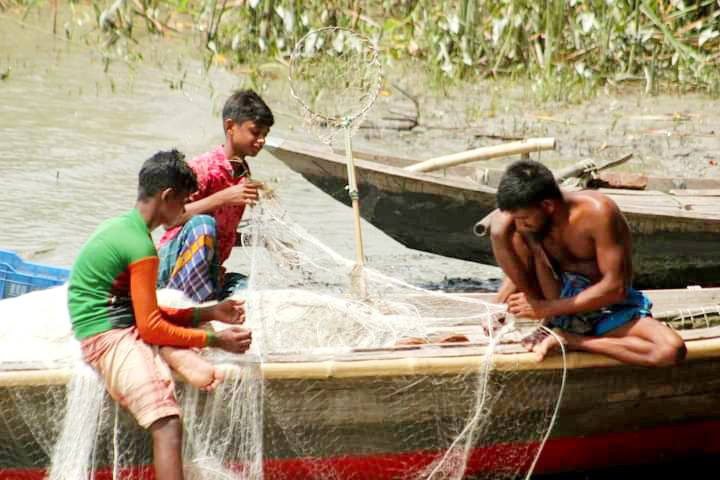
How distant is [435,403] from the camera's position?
3615mm

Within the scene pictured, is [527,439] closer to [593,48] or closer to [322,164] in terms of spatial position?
[322,164]

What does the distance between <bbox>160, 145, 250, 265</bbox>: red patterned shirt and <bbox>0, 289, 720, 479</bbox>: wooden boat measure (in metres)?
1.00

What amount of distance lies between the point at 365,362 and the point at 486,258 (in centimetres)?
282

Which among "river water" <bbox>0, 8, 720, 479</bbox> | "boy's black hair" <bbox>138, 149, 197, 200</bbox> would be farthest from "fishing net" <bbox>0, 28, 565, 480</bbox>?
"river water" <bbox>0, 8, 720, 479</bbox>

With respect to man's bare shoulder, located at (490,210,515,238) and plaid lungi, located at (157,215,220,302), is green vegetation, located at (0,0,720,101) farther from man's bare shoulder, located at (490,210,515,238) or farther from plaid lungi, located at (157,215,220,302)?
man's bare shoulder, located at (490,210,515,238)

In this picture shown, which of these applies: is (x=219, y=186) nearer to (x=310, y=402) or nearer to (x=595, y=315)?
(x=310, y=402)

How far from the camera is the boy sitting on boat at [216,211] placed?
3992 mm

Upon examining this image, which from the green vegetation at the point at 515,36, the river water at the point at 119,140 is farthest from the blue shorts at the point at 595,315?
the green vegetation at the point at 515,36

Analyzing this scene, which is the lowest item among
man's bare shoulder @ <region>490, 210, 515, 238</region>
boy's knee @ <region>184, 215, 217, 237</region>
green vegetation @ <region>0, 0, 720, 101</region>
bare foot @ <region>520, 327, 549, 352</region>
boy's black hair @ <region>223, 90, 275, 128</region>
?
bare foot @ <region>520, 327, 549, 352</region>

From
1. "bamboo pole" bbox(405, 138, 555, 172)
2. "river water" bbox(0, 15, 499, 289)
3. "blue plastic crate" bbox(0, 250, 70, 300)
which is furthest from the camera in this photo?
"river water" bbox(0, 15, 499, 289)

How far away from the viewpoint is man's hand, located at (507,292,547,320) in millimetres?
3602

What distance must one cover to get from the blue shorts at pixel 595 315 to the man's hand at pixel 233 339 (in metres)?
1.13

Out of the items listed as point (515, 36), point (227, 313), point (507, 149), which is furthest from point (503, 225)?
point (515, 36)

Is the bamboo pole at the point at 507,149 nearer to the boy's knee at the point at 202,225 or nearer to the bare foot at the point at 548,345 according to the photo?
the boy's knee at the point at 202,225
